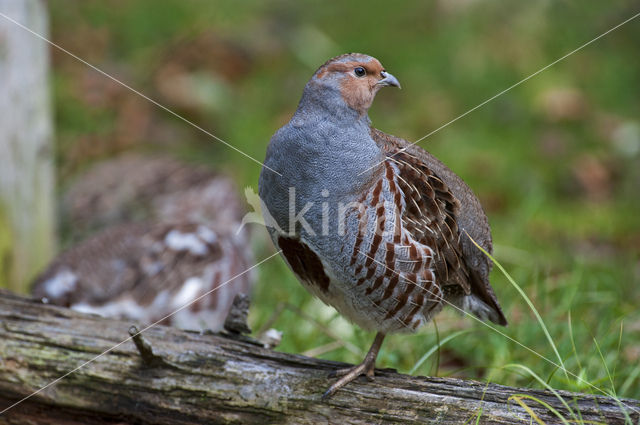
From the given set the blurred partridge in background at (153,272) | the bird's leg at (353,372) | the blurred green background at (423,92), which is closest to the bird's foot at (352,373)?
the bird's leg at (353,372)

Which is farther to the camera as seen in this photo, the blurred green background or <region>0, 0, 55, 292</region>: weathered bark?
the blurred green background

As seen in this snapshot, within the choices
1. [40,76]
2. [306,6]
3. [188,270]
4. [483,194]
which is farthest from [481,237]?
[306,6]

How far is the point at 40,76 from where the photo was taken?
15.6 feet

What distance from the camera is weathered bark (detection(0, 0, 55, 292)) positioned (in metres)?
4.57

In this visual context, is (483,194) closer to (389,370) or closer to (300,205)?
(389,370)

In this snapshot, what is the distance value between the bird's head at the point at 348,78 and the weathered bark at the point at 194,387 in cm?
104

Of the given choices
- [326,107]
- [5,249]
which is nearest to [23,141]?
[5,249]

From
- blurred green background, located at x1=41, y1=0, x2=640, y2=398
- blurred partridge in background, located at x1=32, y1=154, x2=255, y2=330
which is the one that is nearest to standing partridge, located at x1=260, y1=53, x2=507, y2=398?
blurred partridge in background, located at x1=32, y1=154, x2=255, y2=330

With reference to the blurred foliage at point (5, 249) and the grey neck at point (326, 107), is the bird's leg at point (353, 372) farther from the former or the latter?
the blurred foliage at point (5, 249)

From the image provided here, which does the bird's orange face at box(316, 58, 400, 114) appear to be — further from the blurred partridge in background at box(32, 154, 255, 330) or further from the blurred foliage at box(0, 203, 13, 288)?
the blurred foliage at box(0, 203, 13, 288)

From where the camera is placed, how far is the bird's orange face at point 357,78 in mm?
2645

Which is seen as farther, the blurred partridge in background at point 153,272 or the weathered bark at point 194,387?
the blurred partridge in background at point 153,272

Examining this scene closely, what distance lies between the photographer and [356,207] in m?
2.63

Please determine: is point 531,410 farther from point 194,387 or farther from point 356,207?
point 194,387
